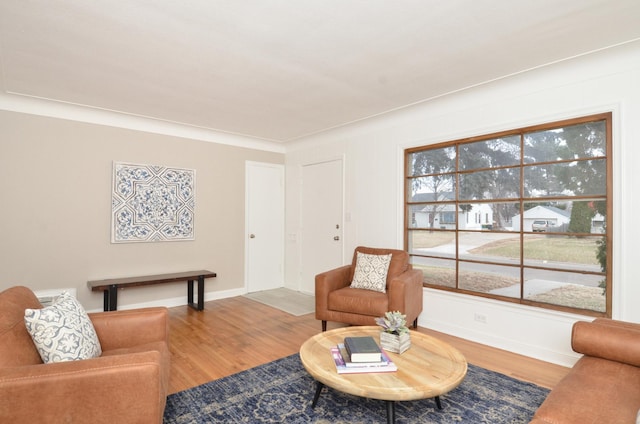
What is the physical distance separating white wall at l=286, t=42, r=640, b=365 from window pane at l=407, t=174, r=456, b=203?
0.54 ft

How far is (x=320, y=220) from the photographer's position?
5.14m

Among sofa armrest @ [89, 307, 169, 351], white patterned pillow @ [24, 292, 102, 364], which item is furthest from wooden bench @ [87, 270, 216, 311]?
white patterned pillow @ [24, 292, 102, 364]

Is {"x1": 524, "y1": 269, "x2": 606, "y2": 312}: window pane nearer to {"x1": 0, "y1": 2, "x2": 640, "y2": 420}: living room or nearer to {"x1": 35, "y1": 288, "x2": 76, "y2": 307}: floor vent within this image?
{"x1": 0, "y1": 2, "x2": 640, "y2": 420}: living room

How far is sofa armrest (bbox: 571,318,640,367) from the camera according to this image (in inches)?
70.9

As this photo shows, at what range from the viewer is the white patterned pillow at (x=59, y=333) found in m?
1.60

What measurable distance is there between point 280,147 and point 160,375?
459 cm

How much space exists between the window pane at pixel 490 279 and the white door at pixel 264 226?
3.05 m

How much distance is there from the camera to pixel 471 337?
11.1 ft

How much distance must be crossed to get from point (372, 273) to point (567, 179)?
1.95 meters

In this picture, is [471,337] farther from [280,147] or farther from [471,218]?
[280,147]

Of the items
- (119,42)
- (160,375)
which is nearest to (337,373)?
(160,375)

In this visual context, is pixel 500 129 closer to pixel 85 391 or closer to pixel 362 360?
pixel 362 360

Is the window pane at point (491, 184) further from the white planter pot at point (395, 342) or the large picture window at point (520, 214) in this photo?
the white planter pot at point (395, 342)

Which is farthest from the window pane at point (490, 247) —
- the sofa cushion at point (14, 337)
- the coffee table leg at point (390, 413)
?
the sofa cushion at point (14, 337)
